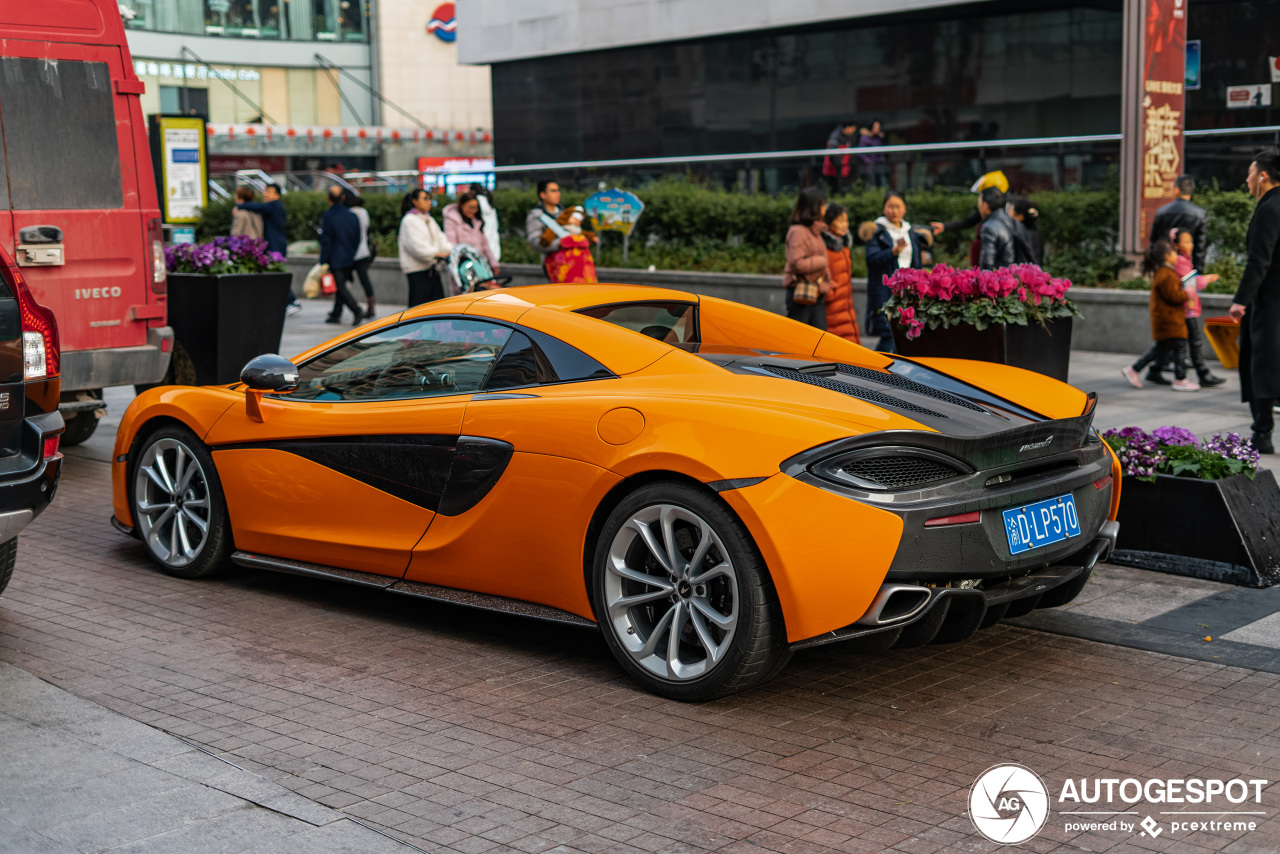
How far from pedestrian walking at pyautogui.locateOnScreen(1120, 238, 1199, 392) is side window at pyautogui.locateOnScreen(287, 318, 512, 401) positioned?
7637mm

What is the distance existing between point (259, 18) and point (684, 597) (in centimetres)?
5456

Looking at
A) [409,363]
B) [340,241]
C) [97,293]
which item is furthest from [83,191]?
[340,241]

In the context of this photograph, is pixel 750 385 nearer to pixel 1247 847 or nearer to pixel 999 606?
pixel 999 606

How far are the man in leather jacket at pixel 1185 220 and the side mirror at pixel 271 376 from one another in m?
9.40

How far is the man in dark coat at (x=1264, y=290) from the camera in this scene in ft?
27.8

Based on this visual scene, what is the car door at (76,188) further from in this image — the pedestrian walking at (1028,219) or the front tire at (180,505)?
the pedestrian walking at (1028,219)

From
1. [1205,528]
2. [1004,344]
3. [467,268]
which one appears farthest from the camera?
[467,268]

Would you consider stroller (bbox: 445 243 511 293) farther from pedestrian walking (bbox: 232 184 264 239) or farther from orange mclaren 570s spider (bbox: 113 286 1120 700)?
orange mclaren 570s spider (bbox: 113 286 1120 700)

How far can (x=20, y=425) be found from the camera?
533 centimetres

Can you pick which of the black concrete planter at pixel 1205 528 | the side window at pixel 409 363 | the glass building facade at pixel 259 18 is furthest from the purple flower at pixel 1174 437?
the glass building facade at pixel 259 18

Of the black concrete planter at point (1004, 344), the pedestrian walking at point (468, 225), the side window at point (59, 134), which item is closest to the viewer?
the black concrete planter at point (1004, 344)

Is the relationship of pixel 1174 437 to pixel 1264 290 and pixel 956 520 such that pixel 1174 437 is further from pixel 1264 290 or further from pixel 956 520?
pixel 956 520

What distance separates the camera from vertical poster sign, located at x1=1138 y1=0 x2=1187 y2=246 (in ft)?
43.5

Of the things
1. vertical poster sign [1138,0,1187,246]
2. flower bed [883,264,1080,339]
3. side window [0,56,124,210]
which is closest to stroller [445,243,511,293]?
side window [0,56,124,210]
